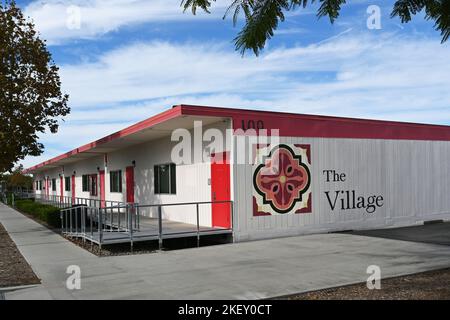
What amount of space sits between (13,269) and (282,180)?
7.11 metres

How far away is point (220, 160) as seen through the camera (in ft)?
42.0

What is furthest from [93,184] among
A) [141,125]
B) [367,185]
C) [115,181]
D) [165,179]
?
[367,185]

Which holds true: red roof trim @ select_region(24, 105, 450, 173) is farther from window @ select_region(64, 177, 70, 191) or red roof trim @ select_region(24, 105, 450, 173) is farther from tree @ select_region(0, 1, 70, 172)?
window @ select_region(64, 177, 70, 191)

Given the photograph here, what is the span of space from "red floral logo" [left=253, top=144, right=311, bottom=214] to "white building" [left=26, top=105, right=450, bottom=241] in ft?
0.09

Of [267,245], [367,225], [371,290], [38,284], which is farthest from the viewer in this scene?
[367,225]

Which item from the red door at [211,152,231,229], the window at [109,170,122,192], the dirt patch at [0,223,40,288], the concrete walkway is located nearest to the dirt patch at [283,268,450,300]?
the concrete walkway

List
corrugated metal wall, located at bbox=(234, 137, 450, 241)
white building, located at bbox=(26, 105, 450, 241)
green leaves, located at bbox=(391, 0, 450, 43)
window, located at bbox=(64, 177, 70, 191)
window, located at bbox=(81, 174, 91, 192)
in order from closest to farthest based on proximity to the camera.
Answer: green leaves, located at bbox=(391, 0, 450, 43) → white building, located at bbox=(26, 105, 450, 241) → corrugated metal wall, located at bbox=(234, 137, 450, 241) → window, located at bbox=(81, 174, 91, 192) → window, located at bbox=(64, 177, 70, 191)

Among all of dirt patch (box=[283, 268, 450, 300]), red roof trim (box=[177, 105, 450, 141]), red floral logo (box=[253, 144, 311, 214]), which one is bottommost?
dirt patch (box=[283, 268, 450, 300])

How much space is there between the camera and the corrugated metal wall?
12547mm

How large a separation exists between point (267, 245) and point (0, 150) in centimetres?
1003

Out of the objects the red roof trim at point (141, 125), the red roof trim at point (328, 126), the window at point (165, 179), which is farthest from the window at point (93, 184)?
the red roof trim at point (328, 126)

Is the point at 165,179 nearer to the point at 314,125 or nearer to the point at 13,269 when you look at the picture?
the point at 314,125
